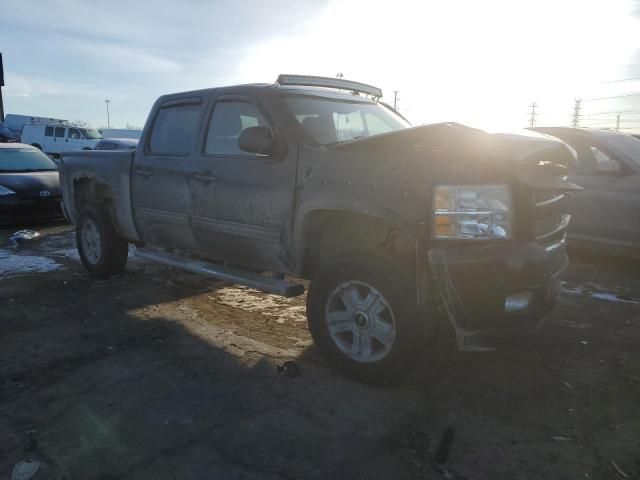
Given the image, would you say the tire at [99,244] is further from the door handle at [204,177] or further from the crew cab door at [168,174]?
the door handle at [204,177]

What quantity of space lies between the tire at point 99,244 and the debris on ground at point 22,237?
238 centimetres

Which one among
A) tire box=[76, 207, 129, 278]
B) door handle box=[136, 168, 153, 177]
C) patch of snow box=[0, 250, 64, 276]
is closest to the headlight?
patch of snow box=[0, 250, 64, 276]

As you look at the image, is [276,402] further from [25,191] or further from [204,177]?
[25,191]

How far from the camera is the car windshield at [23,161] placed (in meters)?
9.72

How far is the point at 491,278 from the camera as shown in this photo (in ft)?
9.36

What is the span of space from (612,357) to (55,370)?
13.2ft

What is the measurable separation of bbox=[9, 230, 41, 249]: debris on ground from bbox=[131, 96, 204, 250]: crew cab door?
12.3 feet

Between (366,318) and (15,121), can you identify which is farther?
(15,121)

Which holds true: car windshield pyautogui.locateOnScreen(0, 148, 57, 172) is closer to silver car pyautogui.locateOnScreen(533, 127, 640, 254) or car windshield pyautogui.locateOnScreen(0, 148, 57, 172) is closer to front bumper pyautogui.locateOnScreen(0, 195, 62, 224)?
front bumper pyautogui.locateOnScreen(0, 195, 62, 224)

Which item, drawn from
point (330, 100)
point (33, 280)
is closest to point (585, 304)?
point (330, 100)

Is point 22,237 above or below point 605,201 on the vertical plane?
below

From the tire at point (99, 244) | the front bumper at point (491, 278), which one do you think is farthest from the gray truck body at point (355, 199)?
the tire at point (99, 244)

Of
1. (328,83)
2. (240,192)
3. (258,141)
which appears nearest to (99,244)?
(240,192)

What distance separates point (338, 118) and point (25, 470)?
10.4 feet
